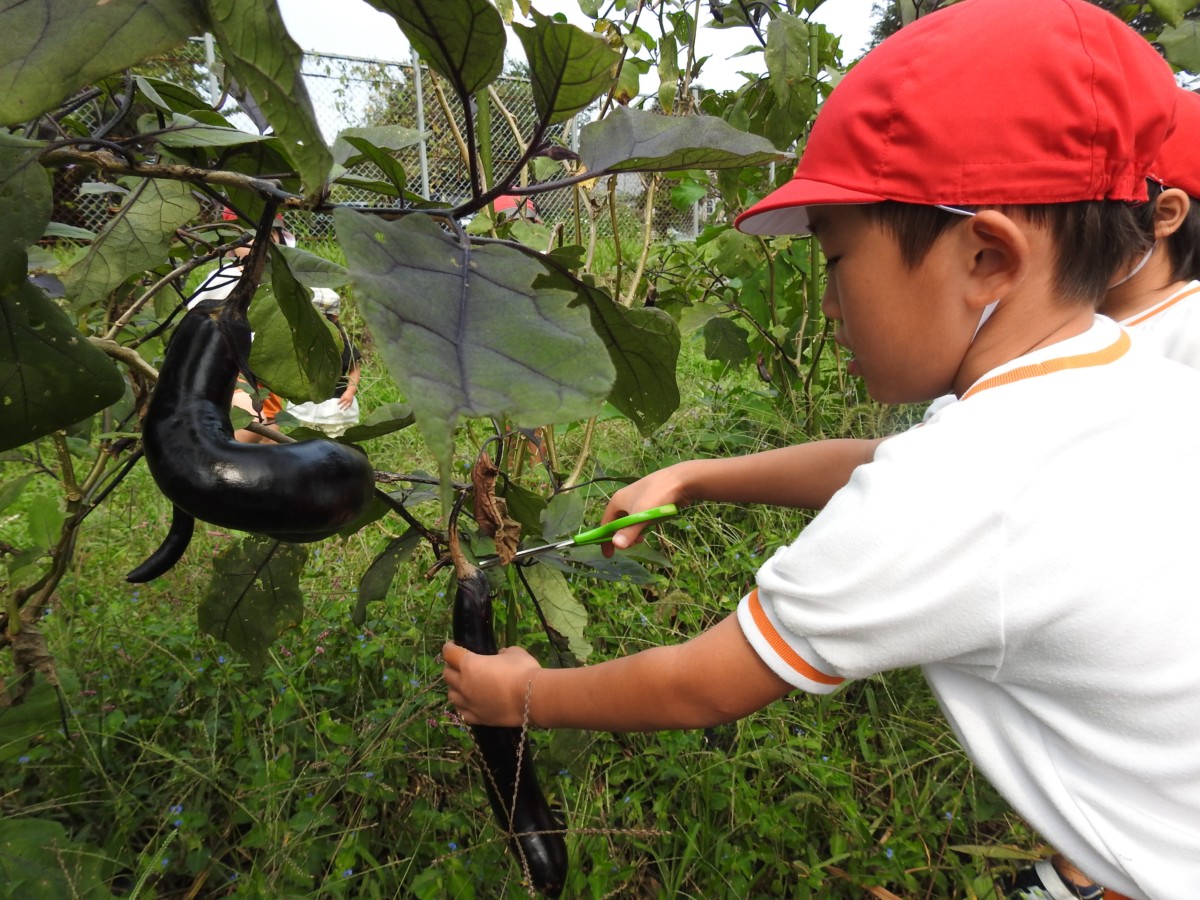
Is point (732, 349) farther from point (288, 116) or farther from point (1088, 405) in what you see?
point (288, 116)

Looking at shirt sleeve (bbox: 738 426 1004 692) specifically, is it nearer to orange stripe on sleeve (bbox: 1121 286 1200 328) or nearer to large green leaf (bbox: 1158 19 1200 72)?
orange stripe on sleeve (bbox: 1121 286 1200 328)

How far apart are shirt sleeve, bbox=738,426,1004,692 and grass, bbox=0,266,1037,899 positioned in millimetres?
392

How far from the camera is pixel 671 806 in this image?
1237 millimetres

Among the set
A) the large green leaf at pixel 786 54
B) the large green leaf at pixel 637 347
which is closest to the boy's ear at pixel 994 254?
the large green leaf at pixel 637 347

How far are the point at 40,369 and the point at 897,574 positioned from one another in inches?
23.4

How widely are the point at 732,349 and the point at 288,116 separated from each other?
1.66 meters

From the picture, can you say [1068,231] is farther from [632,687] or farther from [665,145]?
[632,687]

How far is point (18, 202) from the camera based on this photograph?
435 millimetres

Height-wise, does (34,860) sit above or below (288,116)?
below

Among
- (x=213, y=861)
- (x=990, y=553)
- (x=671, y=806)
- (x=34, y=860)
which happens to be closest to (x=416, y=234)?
(x=990, y=553)

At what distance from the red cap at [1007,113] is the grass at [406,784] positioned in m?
0.56

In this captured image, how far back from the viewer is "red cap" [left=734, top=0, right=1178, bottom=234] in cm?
66

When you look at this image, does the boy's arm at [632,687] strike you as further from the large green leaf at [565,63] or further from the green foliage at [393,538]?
the large green leaf at [565,63]

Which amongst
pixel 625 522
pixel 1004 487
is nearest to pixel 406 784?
pixel 625 522
